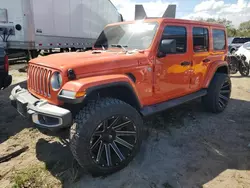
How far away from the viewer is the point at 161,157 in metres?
3.18

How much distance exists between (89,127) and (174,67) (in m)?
1.93

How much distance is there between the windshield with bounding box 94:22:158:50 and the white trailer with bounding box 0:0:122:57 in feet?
12.4

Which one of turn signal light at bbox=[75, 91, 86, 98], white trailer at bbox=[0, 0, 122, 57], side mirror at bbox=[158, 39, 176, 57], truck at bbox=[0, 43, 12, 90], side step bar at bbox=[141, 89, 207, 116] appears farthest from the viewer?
white trailer at bbox=[0, 0, 122, 57]

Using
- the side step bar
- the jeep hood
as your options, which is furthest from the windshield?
the side step bar

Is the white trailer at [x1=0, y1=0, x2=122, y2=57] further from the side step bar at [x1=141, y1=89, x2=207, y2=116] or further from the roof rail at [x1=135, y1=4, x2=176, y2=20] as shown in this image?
the side step bar at [x1=141, y1=89, x2=207, y2=116]

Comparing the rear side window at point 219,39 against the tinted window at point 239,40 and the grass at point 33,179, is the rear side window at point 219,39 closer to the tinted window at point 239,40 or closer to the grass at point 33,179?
the grass at point 33,179

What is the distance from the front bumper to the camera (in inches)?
91.5

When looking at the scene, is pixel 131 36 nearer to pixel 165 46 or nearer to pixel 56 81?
pixel 165 46

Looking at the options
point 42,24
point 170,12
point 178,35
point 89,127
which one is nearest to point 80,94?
point 89,127

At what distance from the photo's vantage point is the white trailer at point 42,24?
6.70 metres

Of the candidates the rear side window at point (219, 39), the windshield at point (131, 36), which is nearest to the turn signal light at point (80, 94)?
the windshield at point (131, 36)

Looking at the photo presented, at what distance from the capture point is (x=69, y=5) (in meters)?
8.44

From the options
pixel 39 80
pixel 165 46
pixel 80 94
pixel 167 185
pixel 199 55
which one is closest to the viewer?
pixel 80 94

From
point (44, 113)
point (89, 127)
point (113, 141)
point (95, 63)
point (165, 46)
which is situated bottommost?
point (113, 141)
